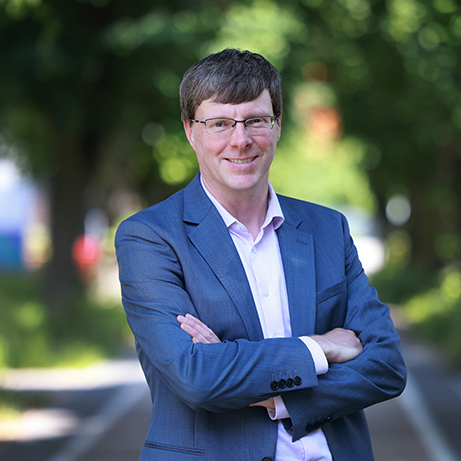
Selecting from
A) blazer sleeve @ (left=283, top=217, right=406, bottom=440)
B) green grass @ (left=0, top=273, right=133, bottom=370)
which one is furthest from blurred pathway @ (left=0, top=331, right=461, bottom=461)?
blazer sleeve @ (left=283, top=217, right=406, bottom=440)

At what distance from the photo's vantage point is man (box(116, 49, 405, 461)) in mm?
2473

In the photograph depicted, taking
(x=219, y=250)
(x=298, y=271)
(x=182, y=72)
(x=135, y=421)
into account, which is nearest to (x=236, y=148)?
(x=219, y=250)

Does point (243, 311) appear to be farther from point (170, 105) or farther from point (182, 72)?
point (170, 105)

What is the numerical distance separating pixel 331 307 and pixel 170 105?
9369 mm

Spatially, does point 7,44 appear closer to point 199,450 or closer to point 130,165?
point 130,165

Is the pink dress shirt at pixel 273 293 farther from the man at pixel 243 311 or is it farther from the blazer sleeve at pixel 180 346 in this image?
the blazer sleeve at pixel 180 346

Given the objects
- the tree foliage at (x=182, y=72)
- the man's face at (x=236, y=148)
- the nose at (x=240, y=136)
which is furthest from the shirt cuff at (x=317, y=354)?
the tree foliage at (x=182, y=72)

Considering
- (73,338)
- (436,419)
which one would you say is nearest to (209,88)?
(436,419)

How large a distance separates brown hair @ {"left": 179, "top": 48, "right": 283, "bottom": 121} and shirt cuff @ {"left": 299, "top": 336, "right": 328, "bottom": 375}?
831 millimetres

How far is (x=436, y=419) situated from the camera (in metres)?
8.85

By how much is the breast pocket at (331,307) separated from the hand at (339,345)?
0.15 ft

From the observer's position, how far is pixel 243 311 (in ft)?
8.41

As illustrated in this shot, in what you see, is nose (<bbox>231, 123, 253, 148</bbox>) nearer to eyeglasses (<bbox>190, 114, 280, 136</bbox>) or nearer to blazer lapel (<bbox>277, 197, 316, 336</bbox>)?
eyeglasses (<bbox>190, 114, 280, 136</bbox>)

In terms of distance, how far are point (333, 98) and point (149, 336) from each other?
14.6 metres
